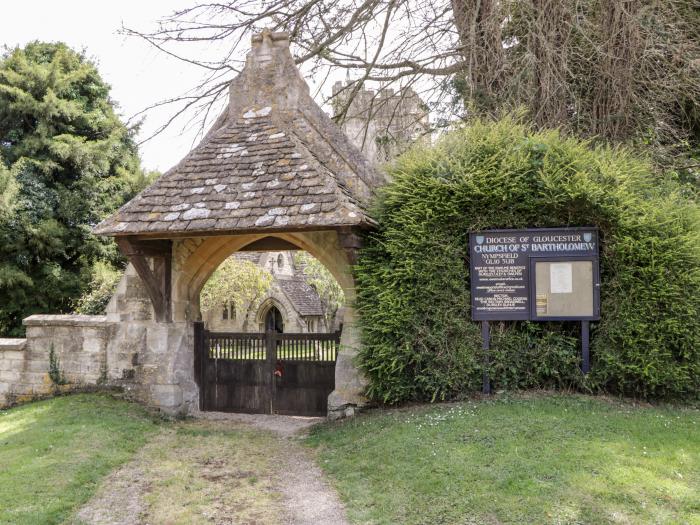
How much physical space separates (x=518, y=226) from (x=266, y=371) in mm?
4377

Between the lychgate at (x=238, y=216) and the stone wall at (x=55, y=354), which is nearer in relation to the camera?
the lychgate at (x=238, y=216)

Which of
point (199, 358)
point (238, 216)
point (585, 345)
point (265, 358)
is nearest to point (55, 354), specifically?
point (199, 358)

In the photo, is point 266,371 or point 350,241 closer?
point 350,241

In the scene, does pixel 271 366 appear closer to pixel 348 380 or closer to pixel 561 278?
pixel 348 380

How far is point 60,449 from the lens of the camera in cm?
617

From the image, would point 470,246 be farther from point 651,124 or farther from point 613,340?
point 651,124

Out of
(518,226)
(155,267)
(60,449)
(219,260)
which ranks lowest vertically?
(60,449)

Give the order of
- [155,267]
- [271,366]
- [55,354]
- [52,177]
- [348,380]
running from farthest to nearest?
[52,177]
[55,354]
[271,366]
[155,267]
[348,380]

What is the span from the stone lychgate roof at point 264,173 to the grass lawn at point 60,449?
98.1 inches

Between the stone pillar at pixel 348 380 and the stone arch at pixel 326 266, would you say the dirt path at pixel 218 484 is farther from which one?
the stone arch at pixel 326 266

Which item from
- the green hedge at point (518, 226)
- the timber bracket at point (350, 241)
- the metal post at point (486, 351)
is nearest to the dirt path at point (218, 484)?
the green hedge at point (518, 226)

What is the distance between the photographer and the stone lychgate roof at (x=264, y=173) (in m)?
6.98

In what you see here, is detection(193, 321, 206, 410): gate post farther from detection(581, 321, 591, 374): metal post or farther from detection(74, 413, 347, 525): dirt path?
detection(581, 321, 591, 374): metal post

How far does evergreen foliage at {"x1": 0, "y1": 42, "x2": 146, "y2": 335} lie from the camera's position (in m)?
15.7
